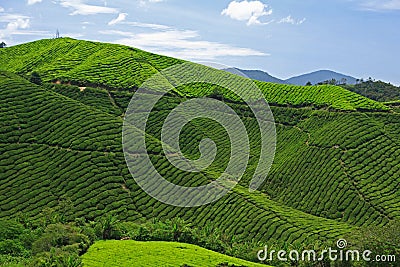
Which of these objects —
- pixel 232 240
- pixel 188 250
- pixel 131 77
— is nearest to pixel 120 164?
pixel 232 240

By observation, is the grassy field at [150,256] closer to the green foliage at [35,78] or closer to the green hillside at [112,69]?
the green hillside at [112,69]

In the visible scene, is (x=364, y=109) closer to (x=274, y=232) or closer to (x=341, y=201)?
(x=341, y=201)

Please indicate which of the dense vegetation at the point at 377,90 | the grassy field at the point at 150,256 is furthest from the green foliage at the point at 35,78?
the dense vegetation at the point at 377,90

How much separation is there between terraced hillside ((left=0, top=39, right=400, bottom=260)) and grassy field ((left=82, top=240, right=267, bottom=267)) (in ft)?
44.6

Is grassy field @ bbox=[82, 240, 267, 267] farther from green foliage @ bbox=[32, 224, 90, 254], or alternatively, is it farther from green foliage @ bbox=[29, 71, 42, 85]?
green foliage @ bbox=[29, 71, 42, 85]

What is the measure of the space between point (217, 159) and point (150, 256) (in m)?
42.1

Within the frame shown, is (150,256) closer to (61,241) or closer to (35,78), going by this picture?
(61,241)

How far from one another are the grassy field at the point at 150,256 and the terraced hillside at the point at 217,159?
13.6m

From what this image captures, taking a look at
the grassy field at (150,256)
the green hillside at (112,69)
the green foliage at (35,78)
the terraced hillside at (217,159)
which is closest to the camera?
the grassy field at (150,256)

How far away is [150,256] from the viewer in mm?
35031

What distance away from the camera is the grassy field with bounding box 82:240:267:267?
3359cm

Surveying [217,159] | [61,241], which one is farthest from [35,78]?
[61,241]

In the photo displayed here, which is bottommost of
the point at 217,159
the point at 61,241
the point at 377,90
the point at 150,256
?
the point at 217,159

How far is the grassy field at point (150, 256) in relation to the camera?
3359cm
